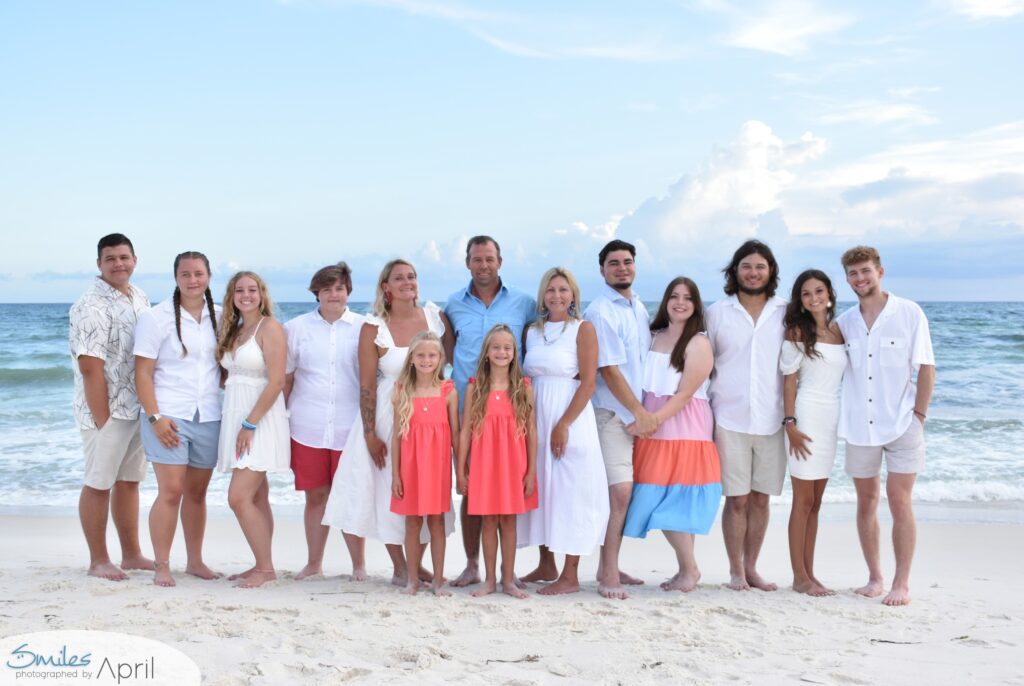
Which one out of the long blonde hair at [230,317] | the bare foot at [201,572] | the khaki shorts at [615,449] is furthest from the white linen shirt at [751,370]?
the bare foot at [201,572]

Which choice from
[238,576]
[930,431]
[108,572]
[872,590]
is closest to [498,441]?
[238,576]

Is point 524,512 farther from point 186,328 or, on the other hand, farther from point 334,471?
point 186,328

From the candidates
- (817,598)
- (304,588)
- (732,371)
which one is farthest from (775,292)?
(304,588)

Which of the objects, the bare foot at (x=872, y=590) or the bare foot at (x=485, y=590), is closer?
the bare foot at (x=485, y=590)

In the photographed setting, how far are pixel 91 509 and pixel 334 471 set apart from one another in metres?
1.54

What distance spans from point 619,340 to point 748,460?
1.06m

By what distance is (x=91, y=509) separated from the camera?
17.4 feet

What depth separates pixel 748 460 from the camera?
16.6ft

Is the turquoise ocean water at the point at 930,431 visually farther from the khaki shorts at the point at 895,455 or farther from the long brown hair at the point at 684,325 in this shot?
the long brown hair at the point at 684,325

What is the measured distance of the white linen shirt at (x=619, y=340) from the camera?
4.92 meters

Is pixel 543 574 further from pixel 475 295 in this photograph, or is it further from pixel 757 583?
pixel 475 295

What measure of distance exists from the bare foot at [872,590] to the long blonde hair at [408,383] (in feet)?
9.17

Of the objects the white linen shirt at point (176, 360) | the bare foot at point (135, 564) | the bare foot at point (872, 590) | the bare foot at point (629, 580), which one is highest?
the white linen shirt at point (176, 360)

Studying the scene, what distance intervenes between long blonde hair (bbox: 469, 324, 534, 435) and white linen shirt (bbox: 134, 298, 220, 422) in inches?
62.5
